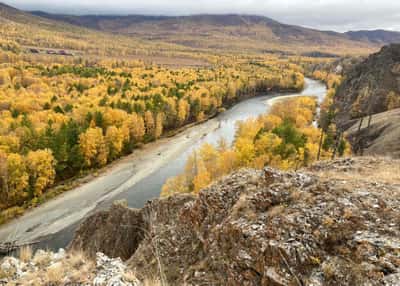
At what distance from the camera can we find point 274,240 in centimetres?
980

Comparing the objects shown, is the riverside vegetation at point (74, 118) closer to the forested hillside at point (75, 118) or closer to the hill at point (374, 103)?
the forested hillside at point (75, 118)

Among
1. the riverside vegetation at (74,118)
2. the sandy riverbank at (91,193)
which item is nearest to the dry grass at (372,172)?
the sandy riverbank at (91,193)

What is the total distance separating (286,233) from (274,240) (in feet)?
1.51

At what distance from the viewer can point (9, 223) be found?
116 feet

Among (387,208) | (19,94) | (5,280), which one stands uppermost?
(387,208)

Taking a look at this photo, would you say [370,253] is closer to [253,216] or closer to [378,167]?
[253,216]

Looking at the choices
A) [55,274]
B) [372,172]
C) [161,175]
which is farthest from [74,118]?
[372,172]

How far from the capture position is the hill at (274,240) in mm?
8516

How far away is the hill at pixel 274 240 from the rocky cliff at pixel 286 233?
0.09ft

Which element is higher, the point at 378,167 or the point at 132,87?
the point at 378,167

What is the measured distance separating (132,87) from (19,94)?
28910mm

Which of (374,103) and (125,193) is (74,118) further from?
(374,103)

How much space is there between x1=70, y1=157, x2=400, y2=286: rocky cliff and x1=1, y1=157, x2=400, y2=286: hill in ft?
0.09

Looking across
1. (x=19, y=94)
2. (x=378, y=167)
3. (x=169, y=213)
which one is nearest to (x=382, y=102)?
(x=378, y=167)
